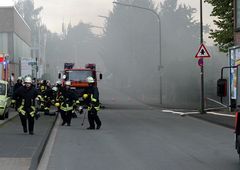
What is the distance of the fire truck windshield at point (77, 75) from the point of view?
3370 cm

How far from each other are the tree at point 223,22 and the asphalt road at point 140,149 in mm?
12195

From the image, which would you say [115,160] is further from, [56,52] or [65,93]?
[56,52]

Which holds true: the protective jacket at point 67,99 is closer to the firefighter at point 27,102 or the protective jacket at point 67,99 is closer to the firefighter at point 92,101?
the firefighter at point 92,101

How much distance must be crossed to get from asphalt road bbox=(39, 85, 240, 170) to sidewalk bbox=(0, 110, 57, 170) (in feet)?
0.89

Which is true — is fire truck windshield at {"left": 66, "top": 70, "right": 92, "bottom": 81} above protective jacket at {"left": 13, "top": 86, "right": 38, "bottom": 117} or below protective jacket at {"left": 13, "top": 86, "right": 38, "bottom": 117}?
above

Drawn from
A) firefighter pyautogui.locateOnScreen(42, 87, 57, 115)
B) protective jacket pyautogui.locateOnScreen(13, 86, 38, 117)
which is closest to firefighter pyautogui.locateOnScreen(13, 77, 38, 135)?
protective jacket pyautogui.locateOnScreen(13, 86, 38, 117)

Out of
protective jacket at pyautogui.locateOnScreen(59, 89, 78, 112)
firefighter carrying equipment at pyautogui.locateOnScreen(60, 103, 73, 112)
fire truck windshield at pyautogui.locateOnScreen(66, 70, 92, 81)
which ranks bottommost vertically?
firefighter carrying equipment at pyautogui.locateOnScreen(60, 103, 73, 112)

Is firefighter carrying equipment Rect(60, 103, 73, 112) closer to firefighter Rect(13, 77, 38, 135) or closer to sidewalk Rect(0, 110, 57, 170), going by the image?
sidewalk Rect(0, 110, 57, 170)

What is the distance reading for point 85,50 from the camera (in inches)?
7544

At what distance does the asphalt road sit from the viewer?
10.9m

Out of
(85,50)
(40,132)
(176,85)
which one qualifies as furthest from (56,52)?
(40,132)

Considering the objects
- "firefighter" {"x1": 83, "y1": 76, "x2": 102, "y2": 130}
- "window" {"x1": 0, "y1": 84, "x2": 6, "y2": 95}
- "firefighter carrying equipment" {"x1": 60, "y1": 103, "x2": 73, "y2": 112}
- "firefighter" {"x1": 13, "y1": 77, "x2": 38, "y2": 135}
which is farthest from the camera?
"window" {"x1": 0, "y1": 84, "x2": 6, "y2": 95}

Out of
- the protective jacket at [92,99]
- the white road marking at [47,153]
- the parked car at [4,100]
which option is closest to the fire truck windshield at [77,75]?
the parked car at [4,100]

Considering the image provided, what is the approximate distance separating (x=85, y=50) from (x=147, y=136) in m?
176
